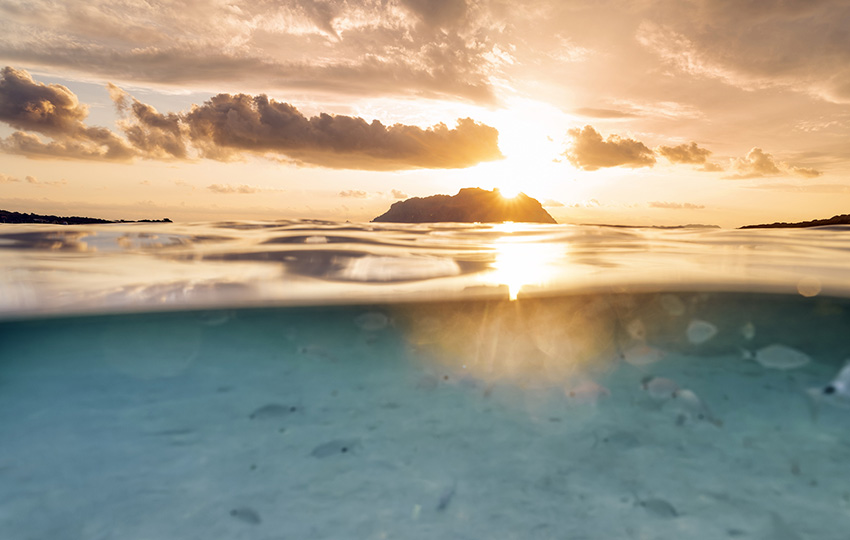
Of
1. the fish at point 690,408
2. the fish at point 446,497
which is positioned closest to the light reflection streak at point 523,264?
the fish at point 690,408

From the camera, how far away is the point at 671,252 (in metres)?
11.0

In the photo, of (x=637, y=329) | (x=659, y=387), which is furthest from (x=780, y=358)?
(x=659, y=387)

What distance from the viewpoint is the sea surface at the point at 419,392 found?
3.67 metres

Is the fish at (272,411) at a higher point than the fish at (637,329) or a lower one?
lower

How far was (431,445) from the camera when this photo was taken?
4.46 metres

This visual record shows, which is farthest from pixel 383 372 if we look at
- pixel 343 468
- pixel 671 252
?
pixel 671 252

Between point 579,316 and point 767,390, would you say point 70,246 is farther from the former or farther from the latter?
point 767,390

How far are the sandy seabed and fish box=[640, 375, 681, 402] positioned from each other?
0.06 metres

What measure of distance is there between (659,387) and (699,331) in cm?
268

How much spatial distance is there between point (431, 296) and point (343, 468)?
4318 millimetres

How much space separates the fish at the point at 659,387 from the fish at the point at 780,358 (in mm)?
1795

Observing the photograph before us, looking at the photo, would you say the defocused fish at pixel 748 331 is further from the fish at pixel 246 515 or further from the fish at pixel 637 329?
the fish at pixel 246 515

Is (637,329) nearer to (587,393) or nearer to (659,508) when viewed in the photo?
(587,393)

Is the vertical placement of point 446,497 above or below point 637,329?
below
